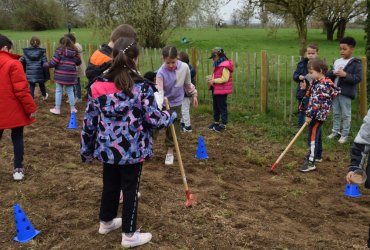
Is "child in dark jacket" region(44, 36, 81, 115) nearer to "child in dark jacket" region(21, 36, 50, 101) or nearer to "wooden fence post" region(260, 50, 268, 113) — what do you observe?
"child in dark jacket" region(21, 36, 50, 101)

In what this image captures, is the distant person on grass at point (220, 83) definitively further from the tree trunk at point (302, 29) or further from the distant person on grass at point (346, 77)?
the tree trunk at point (302, 29)

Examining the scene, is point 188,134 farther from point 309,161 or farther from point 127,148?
point 127,148

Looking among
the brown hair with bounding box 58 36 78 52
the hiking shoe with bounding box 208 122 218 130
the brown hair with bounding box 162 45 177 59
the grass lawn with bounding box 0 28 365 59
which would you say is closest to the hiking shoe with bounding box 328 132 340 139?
the hiking shoe with bounding box 208 122 218 130

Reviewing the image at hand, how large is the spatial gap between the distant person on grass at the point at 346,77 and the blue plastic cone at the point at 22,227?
17.3 ft

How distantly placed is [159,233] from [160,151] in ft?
9.44

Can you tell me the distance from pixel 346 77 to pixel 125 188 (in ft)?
15.7

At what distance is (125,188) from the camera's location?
3439 millimetres

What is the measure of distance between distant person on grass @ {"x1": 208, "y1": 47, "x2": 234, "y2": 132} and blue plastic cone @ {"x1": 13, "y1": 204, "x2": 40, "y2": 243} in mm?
4745

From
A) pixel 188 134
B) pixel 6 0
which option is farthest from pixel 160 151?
pixel 6 0

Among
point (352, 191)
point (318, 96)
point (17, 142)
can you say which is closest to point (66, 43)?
point (17, 142)

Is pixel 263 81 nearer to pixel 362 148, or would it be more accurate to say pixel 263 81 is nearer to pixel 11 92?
pixel 11 92

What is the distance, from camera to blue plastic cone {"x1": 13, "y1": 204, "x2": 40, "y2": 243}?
3.68 m

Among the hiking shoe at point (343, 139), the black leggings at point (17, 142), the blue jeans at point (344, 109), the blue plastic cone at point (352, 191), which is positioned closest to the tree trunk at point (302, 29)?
the blue jeans at point (344, 109)

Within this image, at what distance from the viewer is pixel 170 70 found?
570 cm
